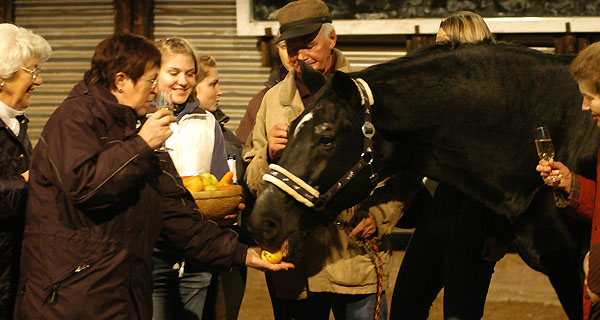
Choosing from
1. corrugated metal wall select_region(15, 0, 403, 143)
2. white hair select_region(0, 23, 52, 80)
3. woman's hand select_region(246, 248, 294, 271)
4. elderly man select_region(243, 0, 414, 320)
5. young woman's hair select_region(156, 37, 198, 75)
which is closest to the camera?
white hair select_region(0, 23, 52, 80)

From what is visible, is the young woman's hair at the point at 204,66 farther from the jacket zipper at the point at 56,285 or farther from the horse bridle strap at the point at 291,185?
the jacket zipper at the point at 56,285

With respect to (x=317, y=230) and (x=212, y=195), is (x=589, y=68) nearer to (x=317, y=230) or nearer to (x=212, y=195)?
(x=317, y=230)

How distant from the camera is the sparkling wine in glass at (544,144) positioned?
3.11 m

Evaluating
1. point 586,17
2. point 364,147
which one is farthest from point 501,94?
point 586,17

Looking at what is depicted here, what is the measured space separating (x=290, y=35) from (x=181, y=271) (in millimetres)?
1227

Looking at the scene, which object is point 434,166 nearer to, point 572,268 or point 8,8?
point 572,268

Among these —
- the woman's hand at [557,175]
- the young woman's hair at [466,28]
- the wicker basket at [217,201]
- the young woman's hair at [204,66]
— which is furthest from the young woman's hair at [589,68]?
the young woman's hair at [204,66]

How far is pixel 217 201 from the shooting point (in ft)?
11.4

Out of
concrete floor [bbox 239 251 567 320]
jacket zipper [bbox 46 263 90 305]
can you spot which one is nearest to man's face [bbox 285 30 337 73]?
jacket zipper [bbox 46 263 90 305]

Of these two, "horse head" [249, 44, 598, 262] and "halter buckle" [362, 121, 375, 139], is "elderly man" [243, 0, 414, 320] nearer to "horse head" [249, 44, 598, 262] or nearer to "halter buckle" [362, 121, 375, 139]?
"horse head" [249, 44, 598, 262]

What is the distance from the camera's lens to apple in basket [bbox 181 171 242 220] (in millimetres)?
3459

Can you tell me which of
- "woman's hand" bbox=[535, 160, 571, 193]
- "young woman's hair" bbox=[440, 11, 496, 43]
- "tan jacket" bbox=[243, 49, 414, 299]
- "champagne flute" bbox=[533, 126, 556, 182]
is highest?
"young woman's hair" bbox=[440, 11, 496, 43]

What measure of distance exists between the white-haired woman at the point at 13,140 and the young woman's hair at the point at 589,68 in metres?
2.15

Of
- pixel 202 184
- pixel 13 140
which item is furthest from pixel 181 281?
pixel 13 140
